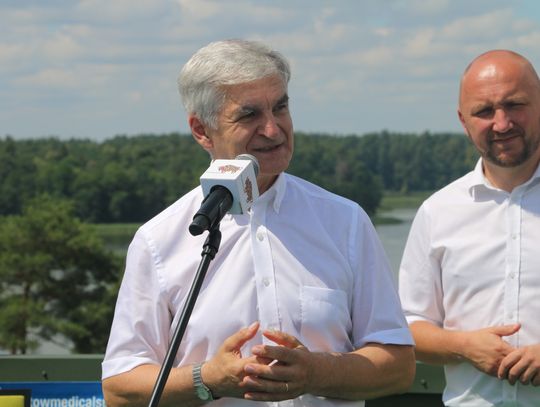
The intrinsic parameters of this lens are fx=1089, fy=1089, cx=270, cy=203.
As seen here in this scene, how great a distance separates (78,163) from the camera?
198 ft

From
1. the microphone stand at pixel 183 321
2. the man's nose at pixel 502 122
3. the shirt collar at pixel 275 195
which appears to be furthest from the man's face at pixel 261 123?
the man's nose at pixel 502 122

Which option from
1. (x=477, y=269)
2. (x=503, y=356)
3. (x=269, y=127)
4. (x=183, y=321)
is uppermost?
(x=269, y=127)

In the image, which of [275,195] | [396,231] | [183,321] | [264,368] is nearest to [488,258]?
[275,195]

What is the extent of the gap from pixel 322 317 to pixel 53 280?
51193mm

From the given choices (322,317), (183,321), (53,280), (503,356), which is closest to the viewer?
(183,321)

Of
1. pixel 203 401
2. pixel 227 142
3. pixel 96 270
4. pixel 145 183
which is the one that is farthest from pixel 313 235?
pixel 96 270

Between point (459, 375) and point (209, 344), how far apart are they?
4.56 ft

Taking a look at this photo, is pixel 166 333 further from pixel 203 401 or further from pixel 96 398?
pixel 96 398

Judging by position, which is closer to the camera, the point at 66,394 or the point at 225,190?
the point at 225,190

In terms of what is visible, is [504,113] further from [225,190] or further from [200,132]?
[225,190]

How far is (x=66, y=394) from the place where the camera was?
481cm

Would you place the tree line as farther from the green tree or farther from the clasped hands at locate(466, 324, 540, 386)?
the clasped hands at locate(466, 324, 540, 386)

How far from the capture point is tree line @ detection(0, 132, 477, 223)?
21844 mm

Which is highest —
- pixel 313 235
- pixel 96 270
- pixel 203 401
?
pixel 313 235
